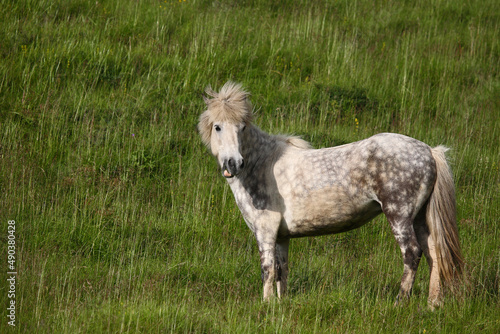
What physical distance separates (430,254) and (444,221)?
1.19 feet

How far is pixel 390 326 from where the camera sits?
424 cm

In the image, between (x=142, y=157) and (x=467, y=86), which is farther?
(x=467, y=86)

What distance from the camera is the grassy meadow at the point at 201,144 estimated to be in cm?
452

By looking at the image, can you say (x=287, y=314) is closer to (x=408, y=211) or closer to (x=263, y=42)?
(x=408, y=211)

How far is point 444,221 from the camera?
4738 millimetres

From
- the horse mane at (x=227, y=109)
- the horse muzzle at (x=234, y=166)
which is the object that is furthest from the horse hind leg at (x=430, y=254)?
the horse mane at (x=227, y=109)

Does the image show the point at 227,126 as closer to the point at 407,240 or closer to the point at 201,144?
the point at 407,240

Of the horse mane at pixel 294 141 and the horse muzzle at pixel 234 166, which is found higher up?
the horse mane at pixel 294 141

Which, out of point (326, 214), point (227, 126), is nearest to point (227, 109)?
point (227, 126)

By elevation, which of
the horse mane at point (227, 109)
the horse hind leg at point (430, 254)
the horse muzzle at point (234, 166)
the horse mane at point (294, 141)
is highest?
the horse mane at point (227, 109)

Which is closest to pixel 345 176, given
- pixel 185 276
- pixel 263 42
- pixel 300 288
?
pixel 300 288

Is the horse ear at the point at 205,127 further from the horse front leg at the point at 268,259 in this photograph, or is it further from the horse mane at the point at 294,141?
the horse front leg at the point at 268,259

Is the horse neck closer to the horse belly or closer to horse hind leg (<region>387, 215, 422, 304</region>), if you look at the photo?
the horse belly

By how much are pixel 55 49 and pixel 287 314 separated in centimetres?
670
